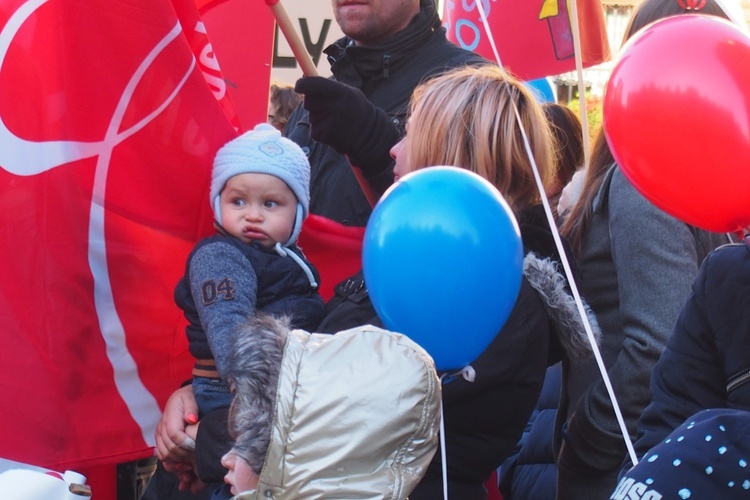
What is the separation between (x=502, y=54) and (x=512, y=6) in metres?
0.19

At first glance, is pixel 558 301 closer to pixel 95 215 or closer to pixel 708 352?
pixel 708 352

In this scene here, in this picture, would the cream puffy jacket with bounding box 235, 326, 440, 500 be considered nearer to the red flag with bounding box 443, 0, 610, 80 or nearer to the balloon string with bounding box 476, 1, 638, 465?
the balloon string with bounding box 476, 1, 638, 465

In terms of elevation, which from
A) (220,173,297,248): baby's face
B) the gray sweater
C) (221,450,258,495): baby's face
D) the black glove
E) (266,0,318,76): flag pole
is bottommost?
the gray sweater

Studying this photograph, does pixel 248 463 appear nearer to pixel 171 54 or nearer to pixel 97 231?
pixel 97 231

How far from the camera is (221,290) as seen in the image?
2162 millimetres

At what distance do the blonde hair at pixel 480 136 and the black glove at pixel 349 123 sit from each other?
0.55 feet

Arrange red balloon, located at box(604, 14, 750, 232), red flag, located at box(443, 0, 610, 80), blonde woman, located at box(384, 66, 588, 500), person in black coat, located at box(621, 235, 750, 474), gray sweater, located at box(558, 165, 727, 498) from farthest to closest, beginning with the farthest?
red flag, located at box(443, 0, 610, 80) < gray sweater, located at box(558, 165, 727, 498) < blonde woman, located at box(384, 66, 588, 500) < person in black coat, located at box(621, 235, 750, 474) < red balloon, located at box(604, 14, 750, 232)

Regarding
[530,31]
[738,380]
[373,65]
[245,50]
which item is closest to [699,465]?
[738,380]

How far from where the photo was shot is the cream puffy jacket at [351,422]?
1.50 meters

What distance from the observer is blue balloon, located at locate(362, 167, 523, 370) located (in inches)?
65.9

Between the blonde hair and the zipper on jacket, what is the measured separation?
2.18 ft

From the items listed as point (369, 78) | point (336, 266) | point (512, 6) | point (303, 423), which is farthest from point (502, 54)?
point (303, 423)

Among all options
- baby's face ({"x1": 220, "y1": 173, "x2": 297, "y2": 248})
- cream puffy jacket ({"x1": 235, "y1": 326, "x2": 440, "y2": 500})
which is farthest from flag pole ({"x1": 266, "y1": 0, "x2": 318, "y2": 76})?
cream puffy jacket ({"x1": 235, "y1": 326, "x2": 440, "y2": 500})

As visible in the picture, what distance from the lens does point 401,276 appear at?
1.69m
